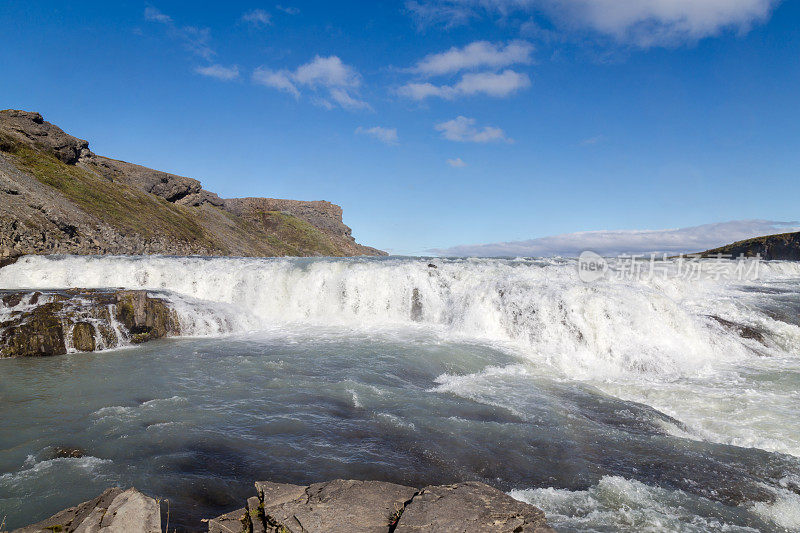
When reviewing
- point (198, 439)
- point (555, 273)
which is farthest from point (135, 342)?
point (555, 273)

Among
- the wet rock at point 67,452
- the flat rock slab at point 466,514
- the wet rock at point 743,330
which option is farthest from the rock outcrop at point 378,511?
the wet rock at point 743,330

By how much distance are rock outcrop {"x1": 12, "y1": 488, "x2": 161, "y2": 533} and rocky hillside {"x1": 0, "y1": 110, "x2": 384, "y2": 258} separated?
3401 centimetres

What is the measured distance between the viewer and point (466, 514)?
10.4 ft

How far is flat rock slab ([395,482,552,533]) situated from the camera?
2990 millimetres

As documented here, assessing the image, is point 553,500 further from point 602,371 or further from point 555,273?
point 555,273

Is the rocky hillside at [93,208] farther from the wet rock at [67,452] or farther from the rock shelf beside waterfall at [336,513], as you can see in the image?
the rock shelf beside waterfall at [336,513]

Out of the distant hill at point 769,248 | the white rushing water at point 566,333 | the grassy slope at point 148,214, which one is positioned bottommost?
the white rushing water at point 566,333

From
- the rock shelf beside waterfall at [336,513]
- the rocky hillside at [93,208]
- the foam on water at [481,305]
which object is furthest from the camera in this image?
the rocky hillside at [93,208]

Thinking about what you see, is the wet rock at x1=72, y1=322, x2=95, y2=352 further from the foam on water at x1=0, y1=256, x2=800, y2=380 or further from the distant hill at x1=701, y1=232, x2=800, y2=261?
the distant hill at x1=701, y1=232, x2=800, y2=261

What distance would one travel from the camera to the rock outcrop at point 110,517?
283 cm

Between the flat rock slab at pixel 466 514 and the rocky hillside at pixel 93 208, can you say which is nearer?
the flat rock slab at pixel 466 514

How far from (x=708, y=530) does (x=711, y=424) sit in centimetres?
408

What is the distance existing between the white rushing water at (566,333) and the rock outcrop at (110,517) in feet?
13.3

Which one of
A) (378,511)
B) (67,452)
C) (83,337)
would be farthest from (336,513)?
(83,337)
